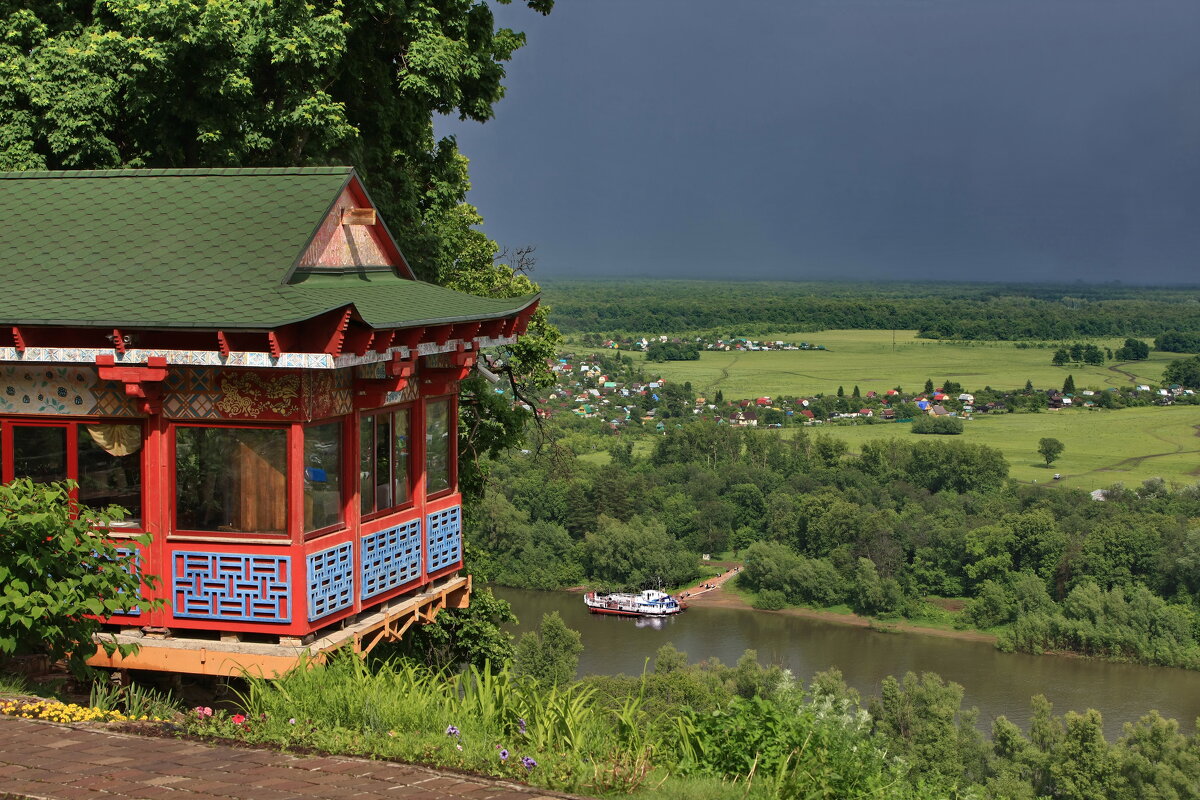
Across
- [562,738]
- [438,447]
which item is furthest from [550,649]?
[562,738]

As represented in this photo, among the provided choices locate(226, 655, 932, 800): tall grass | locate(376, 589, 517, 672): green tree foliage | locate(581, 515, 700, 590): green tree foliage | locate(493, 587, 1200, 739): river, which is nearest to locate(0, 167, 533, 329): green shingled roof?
locate(226, 655, 932, 800): tall grass

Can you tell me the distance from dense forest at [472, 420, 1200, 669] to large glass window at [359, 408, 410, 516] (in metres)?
54.9

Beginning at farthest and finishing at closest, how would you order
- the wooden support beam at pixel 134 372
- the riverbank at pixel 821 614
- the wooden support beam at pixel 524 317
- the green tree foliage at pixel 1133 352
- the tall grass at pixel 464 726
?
the green tree foliage at pixel 1133 352, the riverbank at pixel 821 614, the wooden support beam at pixel 524 317, the wooden support beam at pixel 134 372, the tall grass at pixel 464 726

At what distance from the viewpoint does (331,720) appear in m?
7.28

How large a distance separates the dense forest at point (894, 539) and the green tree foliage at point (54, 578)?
57096mm

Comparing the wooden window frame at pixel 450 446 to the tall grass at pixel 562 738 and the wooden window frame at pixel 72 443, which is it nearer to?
the wooden window frame at pixel 72 443

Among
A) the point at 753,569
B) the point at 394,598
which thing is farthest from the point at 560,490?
the point at 394,598

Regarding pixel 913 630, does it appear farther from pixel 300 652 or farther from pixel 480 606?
pixel 300 652

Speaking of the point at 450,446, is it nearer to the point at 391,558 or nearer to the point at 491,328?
the point at 491,328

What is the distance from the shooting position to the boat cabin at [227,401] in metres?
8.89

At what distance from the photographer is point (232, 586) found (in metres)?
9.15

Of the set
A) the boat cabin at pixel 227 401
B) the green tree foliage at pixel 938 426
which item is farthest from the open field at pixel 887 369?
the boat cabin at pixel 227 401

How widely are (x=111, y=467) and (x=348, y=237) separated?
8.56ft

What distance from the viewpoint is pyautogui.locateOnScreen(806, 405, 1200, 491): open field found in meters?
104
